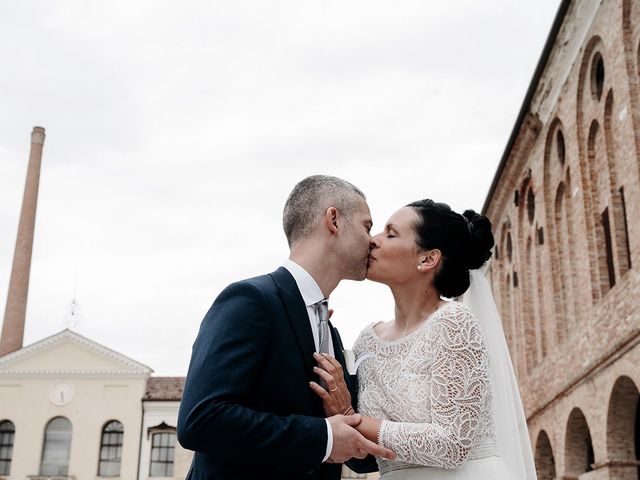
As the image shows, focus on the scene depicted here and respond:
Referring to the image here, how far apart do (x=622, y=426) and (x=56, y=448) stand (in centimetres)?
2760

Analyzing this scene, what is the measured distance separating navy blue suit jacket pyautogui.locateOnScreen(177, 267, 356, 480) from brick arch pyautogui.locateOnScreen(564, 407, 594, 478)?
1469 centimetres

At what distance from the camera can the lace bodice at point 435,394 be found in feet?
12.0

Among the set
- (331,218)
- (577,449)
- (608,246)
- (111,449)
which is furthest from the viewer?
(111,449)

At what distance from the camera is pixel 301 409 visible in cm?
337

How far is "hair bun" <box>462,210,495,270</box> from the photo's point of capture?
4367 millimetres

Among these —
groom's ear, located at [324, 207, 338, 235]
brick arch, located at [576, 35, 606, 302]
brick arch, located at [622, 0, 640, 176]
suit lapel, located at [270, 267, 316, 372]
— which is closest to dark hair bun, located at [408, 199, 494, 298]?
groom's ear, located at [324, 207, 338, 235]

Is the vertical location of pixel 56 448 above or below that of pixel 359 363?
above

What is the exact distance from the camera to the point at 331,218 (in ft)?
12.3

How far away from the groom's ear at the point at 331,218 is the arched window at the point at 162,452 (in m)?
33.0

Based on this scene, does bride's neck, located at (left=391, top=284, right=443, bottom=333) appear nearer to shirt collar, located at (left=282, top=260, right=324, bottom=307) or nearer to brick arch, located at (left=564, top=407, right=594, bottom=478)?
shirt collar, located at (left=282, top=260, right=324, bottom=307)

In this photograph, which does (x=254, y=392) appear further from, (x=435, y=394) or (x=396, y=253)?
(x=396, y=253)

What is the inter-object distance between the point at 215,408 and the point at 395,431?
1008 mm

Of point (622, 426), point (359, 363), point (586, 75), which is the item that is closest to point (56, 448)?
point (622, 426)

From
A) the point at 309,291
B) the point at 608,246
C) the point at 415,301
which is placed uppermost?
the point at 608,246
